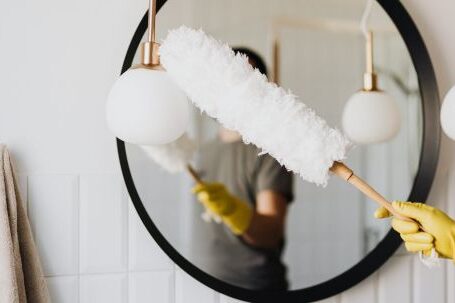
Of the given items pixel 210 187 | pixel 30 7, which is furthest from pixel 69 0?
pixel 210 187

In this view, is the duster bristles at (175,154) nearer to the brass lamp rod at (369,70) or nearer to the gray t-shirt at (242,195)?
the gray t-shirt at (242,195)

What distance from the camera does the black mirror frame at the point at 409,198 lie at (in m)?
1.00

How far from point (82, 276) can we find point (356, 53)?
700 mm

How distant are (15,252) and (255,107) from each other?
1.56ft

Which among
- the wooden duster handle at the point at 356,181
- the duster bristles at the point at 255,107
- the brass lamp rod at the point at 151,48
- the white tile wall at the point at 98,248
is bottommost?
the white tile wall at the point at 98,248

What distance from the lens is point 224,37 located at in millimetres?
1018

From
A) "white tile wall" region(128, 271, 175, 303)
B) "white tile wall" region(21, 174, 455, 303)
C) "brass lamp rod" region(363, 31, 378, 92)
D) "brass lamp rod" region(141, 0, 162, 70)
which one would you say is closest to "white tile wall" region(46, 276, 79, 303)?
"white tile wall" region(21, 174, 455, 303)

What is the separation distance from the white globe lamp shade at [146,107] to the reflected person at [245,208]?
223mm

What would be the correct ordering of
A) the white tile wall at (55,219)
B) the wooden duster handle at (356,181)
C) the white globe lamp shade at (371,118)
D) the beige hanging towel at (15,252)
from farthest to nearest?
the white globe lamp shade at (371,118) < the white tile wall at (55,219) < the beige hanging towel at (15,252) < the wooden duster handle at (356,181)

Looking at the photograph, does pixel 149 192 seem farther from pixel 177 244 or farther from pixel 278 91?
pixel 278 91

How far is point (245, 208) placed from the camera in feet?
3.42

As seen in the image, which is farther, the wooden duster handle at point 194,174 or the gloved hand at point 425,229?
the wooden duster handle at point 194,174

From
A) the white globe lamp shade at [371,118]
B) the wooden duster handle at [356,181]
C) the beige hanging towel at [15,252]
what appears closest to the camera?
the wooden duster handle at [356,181]

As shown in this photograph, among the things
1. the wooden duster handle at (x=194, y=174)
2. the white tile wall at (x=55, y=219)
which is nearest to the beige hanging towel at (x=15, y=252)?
the white tile wall at (x=55, y=219)
